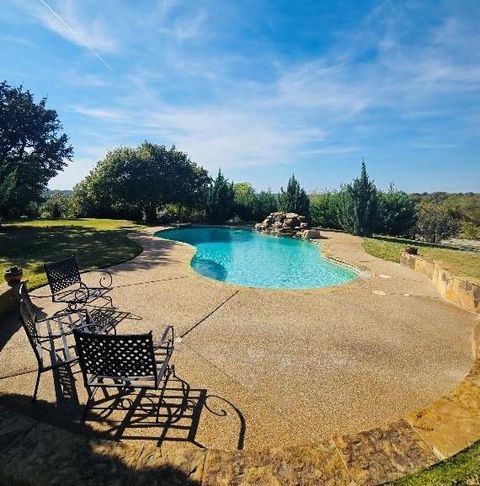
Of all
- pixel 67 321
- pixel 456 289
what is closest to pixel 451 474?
pixel 67 321

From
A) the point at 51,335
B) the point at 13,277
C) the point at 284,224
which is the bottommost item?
the point at 51,335

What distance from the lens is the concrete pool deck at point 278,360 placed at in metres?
3.68

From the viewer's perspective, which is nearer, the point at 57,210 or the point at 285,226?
the point at 285,226

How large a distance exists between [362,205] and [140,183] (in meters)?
16.7

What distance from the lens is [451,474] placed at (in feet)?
9.05

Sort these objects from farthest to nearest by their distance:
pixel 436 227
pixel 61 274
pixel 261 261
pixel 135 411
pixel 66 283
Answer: pixel 436 227, pixel 261 261, pixel 66 283, pixel 61 274, pixel 135 411

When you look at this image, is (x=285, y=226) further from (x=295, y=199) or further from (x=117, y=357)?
(x=117, y=357)

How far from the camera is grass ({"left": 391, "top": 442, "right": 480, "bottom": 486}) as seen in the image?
8.79 ft

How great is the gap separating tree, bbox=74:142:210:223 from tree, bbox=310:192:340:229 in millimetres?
9921

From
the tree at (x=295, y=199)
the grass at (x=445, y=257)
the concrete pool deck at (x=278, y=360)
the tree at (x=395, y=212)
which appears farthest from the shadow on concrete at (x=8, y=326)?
the tree at (x=295, y=199)

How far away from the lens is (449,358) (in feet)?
17.6

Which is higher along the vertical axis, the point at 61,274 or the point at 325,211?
the point at 325,211

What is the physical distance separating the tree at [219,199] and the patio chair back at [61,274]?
22240 mm

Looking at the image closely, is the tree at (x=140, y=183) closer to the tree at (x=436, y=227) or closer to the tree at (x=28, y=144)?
the tree at (x=28, y=144)
